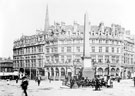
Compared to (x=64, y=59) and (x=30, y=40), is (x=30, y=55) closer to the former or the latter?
(x=30, y=40)

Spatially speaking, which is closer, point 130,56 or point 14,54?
point 130,56

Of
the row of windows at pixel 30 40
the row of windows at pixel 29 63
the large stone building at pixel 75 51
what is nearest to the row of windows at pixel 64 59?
the large stone building at pixel 75 51

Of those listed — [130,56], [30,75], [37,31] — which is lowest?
[30,75]

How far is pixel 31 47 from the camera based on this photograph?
63.8 m

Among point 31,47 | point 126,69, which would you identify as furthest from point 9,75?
point 126,69

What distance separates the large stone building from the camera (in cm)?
5394

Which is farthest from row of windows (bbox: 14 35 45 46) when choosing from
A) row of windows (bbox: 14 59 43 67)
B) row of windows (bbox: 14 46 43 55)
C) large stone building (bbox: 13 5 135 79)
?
row of windows (bbox: 14 59 43 67)

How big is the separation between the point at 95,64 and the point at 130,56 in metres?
14.9

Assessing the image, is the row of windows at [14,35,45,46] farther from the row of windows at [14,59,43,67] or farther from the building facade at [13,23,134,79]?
the row of windows at [14,59,43,67]

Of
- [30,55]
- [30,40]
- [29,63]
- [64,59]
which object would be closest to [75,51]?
[64,59]

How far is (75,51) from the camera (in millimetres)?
54406

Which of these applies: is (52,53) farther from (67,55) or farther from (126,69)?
(126,69)

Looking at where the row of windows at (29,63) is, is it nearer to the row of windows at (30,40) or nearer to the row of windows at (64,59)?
the row of windows at (64,59)

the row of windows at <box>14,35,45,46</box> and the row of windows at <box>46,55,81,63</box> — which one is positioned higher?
the row of windows at <box>14,35,45,46</box>
